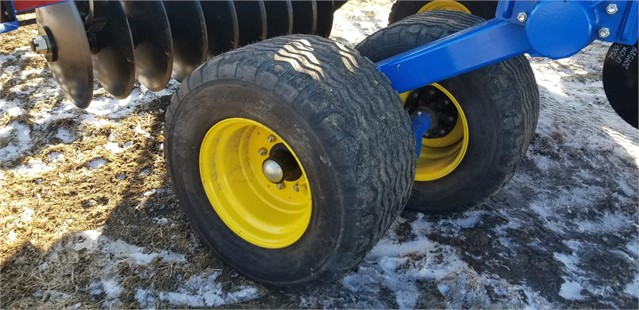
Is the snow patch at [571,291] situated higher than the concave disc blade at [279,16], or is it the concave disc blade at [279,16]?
the concave disc blade at [279,16]

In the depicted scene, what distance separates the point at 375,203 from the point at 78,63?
1.62 m

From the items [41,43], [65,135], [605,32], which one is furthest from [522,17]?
[65,135]

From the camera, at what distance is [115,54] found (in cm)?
299

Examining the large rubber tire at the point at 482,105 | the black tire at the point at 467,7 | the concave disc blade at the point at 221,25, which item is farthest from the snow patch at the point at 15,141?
the black tire at the point at 467,7

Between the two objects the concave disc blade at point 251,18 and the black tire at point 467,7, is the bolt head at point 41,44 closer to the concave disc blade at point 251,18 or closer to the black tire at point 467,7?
the concave disc blade at point 251,18

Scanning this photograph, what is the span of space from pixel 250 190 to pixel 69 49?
110 cm

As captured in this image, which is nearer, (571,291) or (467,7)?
(571,291)

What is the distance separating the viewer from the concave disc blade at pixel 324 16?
370cm

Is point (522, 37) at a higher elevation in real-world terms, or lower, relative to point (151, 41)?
higher

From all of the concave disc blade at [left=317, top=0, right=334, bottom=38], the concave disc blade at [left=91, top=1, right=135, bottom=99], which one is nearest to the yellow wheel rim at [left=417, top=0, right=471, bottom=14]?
the concave disc blade at [left=317, top=0, right=334, bottom=38]

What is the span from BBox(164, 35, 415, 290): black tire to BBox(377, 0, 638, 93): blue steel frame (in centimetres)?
18

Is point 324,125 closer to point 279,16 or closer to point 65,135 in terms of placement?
point 279,16

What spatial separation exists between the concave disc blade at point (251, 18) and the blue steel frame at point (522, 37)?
46.3 inches

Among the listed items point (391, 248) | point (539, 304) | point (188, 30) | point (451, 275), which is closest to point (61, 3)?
point (188, 30)
